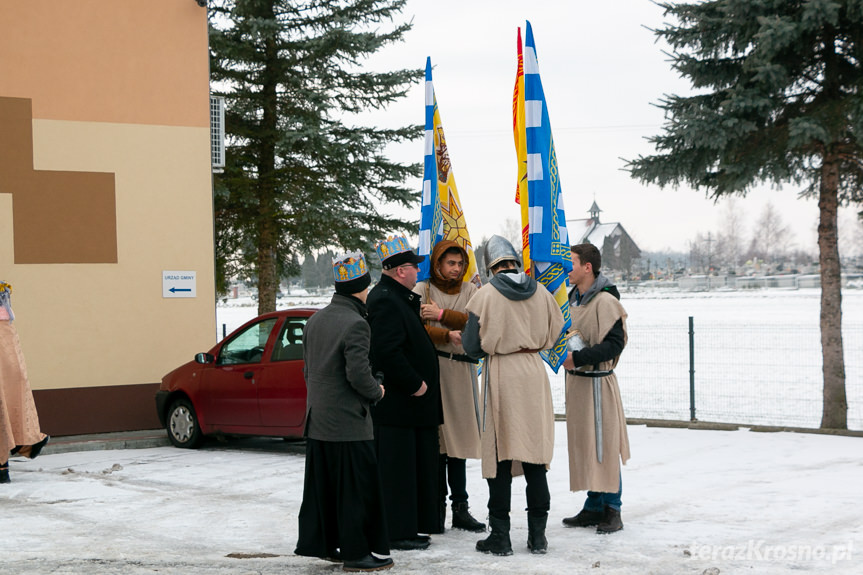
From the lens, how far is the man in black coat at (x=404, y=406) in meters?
6.25

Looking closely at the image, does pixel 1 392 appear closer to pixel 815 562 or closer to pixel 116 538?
pixel 116 538

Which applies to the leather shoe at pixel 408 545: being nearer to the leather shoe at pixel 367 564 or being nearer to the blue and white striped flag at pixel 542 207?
the leather shoe at pixel 367 564

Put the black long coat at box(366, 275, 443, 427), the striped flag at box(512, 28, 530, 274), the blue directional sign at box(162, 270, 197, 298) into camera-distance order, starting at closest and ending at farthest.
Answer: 1. the black long coat at box(366, 275, 443, 427)
2. the striped flag at box(512, 28, 530, 274)
3. the blue directional sign at box(162, 270, 197, 298)

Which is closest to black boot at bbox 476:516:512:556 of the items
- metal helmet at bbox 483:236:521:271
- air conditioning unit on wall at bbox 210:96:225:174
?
metal helmet at bbox 483:236:521:271

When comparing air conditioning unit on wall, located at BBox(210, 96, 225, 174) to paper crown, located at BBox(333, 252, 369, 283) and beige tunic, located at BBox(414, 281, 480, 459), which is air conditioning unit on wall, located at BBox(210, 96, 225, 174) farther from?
paper crown, located at BBox(333, 252, 369, 283)

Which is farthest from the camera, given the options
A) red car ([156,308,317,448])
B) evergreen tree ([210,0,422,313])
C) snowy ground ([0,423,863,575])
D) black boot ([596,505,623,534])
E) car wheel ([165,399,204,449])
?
evergreen tree ([210,0,422,313])

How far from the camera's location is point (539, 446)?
6.02 meters

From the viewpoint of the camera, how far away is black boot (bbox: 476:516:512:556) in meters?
6.00

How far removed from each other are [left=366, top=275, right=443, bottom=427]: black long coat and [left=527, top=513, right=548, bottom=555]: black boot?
96cm

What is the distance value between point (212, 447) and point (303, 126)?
362 inches

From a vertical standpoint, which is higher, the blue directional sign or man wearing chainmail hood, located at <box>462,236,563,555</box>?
the blue directional sign

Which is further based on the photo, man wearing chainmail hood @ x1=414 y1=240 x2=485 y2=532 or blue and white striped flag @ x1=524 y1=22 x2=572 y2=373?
man wearing chainmail hood @ x1=414 y1=240 x2=485 y2=532

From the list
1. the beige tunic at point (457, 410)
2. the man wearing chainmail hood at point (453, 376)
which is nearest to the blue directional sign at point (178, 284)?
the man wearing chainmail hood at point (453, 376)

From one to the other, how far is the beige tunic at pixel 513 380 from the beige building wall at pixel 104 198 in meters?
7.89
